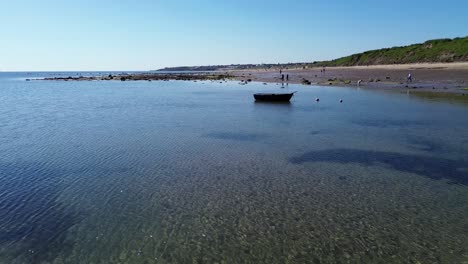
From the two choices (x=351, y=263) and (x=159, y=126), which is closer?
(x=351, y=263)

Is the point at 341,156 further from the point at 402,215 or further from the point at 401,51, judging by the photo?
the point at 401,51

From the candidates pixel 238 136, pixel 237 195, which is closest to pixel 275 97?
pixel 238 136

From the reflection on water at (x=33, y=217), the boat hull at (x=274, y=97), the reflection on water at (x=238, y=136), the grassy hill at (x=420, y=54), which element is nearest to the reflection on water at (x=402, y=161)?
the reflection on water at (x=238, y=136)

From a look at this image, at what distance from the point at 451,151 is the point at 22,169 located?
21965 mm

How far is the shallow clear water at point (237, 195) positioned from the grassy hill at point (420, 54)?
78269 millimetres

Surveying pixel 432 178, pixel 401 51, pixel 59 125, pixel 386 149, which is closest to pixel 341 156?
pixel 386 149

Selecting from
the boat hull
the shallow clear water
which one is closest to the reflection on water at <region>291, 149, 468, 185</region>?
the shallow clear water

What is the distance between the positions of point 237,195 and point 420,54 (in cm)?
10945

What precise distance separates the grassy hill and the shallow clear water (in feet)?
257

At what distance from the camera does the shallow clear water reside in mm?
9664

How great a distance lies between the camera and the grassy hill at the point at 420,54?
9062cm

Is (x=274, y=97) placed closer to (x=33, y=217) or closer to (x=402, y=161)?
(x=402, y=161)

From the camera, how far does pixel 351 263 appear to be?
8.91 metres

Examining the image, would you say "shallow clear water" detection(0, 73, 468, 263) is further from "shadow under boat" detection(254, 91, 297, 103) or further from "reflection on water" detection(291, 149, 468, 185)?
"shadow under boat" detection(254, 91, 297, 103)
